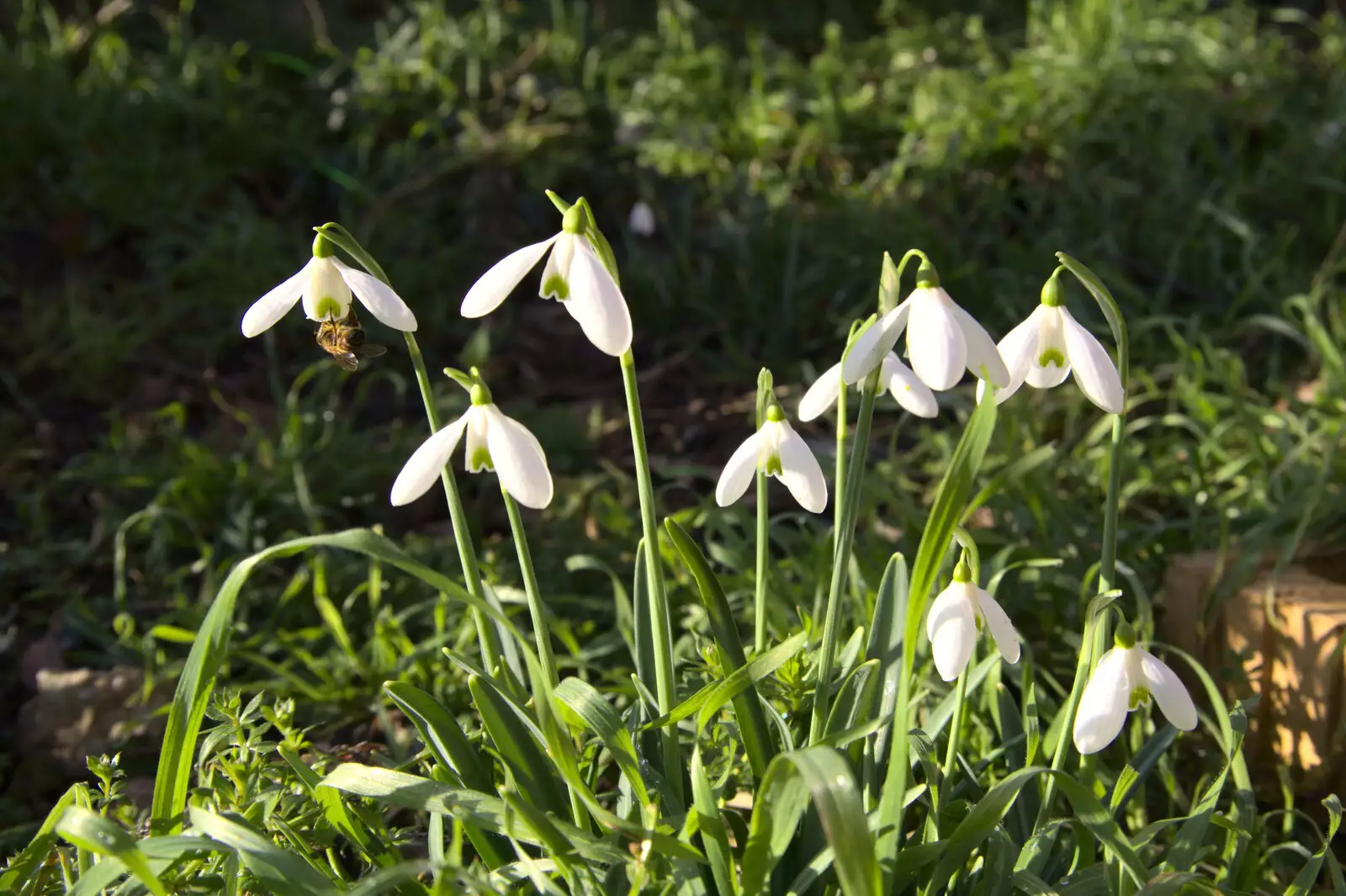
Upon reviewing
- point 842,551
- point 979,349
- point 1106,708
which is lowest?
point 1106,708

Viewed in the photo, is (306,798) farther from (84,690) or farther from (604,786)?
(84,690)

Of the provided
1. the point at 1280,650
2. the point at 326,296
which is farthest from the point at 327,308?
the point at 1280,650

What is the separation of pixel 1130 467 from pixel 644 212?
1.68 m

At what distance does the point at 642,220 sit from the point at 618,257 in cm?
14

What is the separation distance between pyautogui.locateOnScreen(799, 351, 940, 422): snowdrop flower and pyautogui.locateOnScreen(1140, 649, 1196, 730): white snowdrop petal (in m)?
0.31

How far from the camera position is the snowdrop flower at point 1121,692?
112cm

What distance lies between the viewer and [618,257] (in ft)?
12.0

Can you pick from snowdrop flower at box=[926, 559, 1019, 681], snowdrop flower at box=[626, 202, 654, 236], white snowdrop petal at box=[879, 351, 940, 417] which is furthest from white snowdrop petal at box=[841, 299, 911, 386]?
snowdrop flower at box=[626, 202, 654, 236]

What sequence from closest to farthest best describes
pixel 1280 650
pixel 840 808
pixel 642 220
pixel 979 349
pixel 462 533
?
pixel 840 808
pixel 979 349
pixel 462 533
pixel 1280 650
pixel 642 220

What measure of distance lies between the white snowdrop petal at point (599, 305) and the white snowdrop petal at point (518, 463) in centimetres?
13

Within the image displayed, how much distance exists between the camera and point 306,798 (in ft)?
4.61

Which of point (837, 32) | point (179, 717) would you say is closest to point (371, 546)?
point (179, 717)

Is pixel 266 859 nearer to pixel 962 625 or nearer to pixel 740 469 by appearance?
pixel 740 469

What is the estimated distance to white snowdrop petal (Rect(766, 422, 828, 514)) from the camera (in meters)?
1.18
